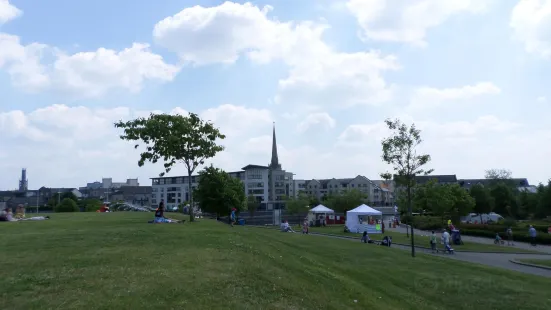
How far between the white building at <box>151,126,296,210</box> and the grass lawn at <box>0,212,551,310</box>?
111 meters

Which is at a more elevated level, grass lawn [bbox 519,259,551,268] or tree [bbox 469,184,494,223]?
tree [bbox 469,184,494,223]

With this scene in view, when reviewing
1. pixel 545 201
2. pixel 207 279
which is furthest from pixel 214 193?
pixel 545 201

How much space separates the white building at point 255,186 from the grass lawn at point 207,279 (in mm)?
110646

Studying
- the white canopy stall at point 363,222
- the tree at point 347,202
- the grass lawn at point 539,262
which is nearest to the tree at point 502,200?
the tree at point 347,202

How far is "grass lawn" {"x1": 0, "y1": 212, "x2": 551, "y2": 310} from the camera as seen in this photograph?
378 inches

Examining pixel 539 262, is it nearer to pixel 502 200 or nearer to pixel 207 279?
pixel 207 279

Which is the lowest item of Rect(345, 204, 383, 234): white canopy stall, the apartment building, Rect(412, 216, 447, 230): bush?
Rect(412, 216, 447, 230): bush

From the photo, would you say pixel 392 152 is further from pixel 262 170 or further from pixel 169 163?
pixel 262 170

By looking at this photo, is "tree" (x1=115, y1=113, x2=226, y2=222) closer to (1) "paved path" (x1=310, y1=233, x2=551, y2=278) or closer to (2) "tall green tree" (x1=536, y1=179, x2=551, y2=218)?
(1) "paved path" (x1=310, y1=233, x2=551, y2=278)

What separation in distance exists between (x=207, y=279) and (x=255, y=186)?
430 ft

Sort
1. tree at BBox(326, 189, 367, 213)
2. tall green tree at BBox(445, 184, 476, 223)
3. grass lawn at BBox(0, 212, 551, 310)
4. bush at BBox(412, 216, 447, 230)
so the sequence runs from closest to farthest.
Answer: grass lawn at BBox(0, 212, 551, 310) < tall green tree at BBox(445, 184, 476, 223) < bush at BBox(412, 216, 447, 230) < tree at BBox(326, 189, 367, 213)

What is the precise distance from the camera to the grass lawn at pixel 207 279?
31.5 ft

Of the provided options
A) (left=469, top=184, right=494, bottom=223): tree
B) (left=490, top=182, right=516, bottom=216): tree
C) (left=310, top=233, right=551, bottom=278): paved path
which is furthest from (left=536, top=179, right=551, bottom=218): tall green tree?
(left=310, top=233, right=551, bottom=278): paved path

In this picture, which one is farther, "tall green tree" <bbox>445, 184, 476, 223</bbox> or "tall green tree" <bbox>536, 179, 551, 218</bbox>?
"tall green tree" <bbox>536, 179, 551, 218</bbox>
